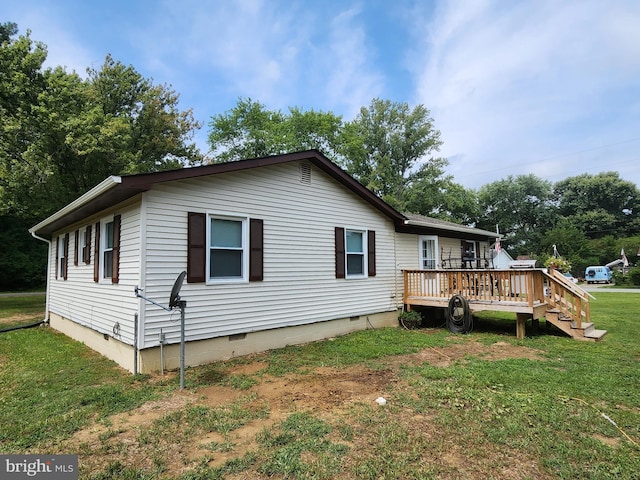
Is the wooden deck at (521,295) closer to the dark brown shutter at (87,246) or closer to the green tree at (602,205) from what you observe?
the dark brown shutter at (87,246)

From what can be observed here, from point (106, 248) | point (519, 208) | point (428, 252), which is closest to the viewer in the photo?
point (106, 248)

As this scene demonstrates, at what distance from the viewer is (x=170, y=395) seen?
14.6 feet

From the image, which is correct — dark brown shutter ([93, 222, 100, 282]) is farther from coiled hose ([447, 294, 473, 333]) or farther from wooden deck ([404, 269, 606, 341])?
coiled hose ([447, 294, 473, 333])

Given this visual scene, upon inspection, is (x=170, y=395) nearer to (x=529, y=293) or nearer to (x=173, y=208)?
(x=173, y=208)

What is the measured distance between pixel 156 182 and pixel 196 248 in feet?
4.11

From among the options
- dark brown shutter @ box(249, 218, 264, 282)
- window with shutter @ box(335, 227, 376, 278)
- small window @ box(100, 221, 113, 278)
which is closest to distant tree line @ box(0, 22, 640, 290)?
small window @ box(100, 221, 113, 278)

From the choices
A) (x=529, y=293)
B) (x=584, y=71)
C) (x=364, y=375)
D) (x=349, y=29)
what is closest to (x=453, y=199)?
(x=584, y=71)

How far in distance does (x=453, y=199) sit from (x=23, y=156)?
30.7 metres

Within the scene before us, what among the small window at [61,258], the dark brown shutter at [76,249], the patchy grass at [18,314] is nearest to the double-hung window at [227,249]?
the dark brown shutter at [76,249]

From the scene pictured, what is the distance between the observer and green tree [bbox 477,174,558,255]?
47188 millimetres

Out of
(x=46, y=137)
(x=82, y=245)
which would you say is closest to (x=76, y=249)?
(x=82, y=245)

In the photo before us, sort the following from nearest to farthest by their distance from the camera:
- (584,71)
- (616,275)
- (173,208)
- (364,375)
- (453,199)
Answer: (364,375) → (173,208) → (584,71) → (616,275) → (453,199)

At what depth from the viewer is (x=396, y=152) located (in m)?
32.5

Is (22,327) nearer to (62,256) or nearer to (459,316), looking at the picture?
(62,256)
